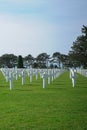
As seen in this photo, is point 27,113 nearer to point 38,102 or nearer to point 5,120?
point 5,120

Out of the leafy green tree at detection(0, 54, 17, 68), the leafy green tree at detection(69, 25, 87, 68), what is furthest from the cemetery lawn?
the leafy green tree at detection(0, 54, 17, 68)

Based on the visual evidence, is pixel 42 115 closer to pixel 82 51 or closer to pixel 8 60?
pixel 82 51

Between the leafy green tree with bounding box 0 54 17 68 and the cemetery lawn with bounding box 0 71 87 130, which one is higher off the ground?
the leafy green tree with bounding box 0 54 17 68

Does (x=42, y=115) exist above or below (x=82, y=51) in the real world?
below

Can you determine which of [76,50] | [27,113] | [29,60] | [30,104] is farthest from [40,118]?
[29,60]

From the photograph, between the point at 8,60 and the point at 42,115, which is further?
the point at 8,60

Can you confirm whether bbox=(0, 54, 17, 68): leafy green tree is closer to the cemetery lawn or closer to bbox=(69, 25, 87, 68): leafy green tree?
bbox=(69, 25, 87, 68): leafy green tree

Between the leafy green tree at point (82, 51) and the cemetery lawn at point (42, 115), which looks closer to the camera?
the cemetery lawn at point (42, 115)

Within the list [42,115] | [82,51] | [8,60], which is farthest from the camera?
[8,60]

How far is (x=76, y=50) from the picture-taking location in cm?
8731

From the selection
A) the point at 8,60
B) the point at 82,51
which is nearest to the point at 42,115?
the point at 82,51

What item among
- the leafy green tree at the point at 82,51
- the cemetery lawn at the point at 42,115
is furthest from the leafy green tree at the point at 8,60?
the cemetery lawn at the point at 42,115

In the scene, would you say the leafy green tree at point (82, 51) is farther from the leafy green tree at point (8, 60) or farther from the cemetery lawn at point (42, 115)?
the cemetery lawn at point (42, 115)

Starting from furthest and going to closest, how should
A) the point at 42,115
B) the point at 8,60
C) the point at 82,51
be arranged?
1. the point at 8,60
2. the point at 82,51
3. the point at 42,115
